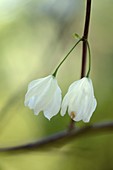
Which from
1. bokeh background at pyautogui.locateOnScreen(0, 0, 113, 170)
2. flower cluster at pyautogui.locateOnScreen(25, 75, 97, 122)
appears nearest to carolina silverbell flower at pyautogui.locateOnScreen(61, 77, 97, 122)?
flower cluster at pyautogui.locateOnScreen(25, 75, 97, 122)

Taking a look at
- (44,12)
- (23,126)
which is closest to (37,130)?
(23,126)

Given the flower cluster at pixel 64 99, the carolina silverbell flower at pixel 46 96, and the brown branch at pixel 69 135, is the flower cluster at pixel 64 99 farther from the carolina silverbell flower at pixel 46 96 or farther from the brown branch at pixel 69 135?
the brown branch at pixel 69 135

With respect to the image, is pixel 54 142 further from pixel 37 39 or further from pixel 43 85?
pixel 37 39

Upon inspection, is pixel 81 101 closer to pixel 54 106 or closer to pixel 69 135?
pixel 54 106

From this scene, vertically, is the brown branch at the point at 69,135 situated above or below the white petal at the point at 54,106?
below

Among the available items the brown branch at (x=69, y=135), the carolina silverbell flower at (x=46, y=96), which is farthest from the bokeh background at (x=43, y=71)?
the carolina silverbell flower at (x=46, y=96)

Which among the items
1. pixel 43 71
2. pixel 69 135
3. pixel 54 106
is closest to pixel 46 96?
pixel 54 106

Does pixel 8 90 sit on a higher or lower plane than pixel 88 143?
higher
